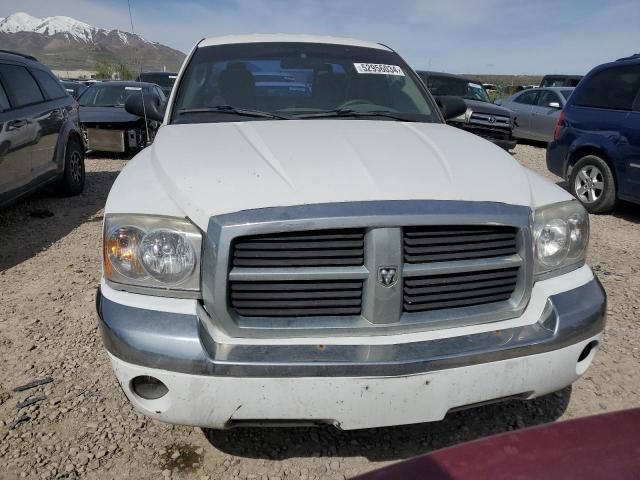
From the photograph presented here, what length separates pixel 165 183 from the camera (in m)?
2.07

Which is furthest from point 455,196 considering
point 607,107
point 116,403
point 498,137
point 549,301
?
point 498,137

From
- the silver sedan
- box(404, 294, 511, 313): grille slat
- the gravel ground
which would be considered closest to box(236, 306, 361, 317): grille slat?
box(404, 294, 511, 313): grille slat

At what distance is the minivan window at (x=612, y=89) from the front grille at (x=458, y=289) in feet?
17.0

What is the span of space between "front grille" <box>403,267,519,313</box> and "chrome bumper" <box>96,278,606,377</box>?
0.14m

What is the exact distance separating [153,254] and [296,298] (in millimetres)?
543

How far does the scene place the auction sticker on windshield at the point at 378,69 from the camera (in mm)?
3422

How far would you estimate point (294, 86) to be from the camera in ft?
10.7

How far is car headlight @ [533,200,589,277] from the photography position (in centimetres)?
208

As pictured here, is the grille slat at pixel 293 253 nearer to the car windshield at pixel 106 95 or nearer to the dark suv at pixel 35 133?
the dark suv at pixel 35 133

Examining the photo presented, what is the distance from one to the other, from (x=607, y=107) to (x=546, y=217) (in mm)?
5150

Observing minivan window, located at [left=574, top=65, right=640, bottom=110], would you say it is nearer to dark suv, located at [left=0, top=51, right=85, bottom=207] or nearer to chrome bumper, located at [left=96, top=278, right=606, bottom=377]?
chrome bumper, located at [left=96, top=278, right=606, bottom=377]

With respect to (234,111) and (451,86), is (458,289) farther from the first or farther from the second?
(451,86)

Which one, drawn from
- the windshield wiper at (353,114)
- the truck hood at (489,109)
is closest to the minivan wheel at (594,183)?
the windshield wiper at (353,114)

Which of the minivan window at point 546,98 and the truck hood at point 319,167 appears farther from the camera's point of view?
the minivan window at point 546,98
